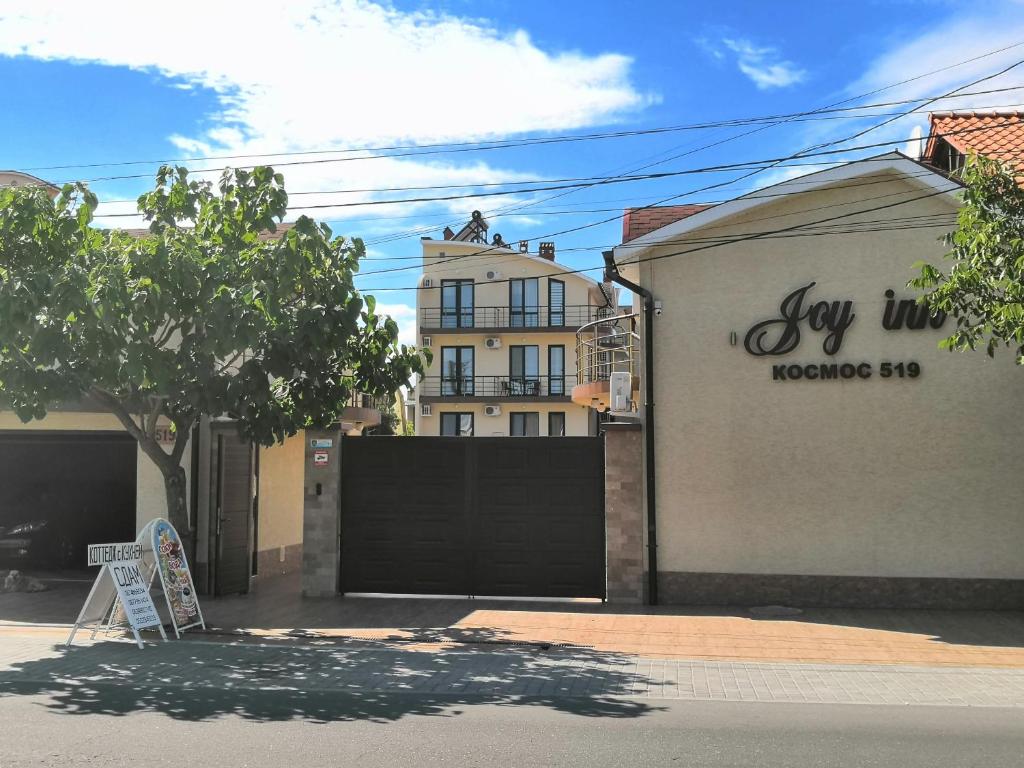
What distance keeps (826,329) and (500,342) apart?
2857cm

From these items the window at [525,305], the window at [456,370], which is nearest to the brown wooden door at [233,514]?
the window at [456,370]

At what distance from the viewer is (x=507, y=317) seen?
40.9m

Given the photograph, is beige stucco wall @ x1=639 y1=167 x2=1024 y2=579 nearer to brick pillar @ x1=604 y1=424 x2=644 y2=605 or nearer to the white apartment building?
brick pillar @ x1=604 y1=424 x2=644 y2=605

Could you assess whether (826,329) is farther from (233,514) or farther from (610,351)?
(233,514)

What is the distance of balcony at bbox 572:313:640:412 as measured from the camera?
13.8 m

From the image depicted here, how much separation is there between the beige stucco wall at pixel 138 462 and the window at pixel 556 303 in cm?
2709

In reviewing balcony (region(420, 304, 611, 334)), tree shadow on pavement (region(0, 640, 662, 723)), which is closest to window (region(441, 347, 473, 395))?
balcony (region(420, 304, 611, 334))

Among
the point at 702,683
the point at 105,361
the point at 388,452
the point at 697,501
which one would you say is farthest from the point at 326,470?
the point at 702,683

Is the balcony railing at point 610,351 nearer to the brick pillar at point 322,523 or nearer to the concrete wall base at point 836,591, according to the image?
the concrete wall base at point 836,591

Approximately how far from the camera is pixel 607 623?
11523 mm

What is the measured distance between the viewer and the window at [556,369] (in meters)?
40.5

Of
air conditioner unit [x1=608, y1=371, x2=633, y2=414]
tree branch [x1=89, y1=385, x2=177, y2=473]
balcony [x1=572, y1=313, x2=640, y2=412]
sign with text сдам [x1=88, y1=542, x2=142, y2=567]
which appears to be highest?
balcony [x1=572, y1=313, x2=640, y2=412]

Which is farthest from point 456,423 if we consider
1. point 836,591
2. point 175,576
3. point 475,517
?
point 175,576

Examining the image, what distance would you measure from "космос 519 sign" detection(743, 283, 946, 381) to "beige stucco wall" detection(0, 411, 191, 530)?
893cm
